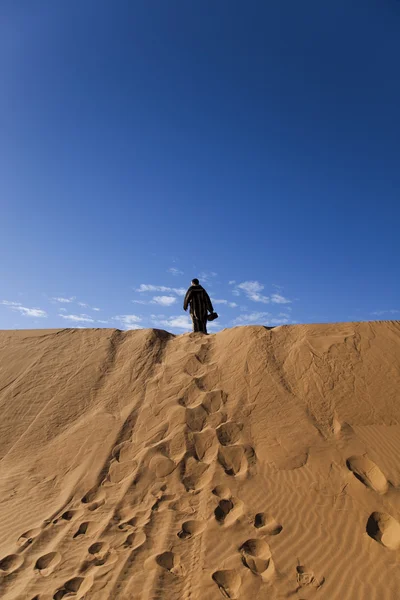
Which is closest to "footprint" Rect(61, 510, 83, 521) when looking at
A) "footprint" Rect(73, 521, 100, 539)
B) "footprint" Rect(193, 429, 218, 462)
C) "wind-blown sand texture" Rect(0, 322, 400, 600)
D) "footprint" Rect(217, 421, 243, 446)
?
"wind-blown sand texture" Rect(0, 322, 400, 600)

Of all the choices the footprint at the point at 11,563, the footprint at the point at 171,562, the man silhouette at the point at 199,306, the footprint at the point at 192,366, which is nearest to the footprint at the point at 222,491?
the footprint at the point at 171,562

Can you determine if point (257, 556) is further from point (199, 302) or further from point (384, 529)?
point (199, 302)

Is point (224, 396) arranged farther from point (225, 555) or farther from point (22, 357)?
point (22, 357)

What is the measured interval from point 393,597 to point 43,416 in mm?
5426

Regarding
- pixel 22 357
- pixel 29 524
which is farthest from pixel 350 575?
pixel 22 357

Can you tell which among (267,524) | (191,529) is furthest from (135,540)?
(267,524)

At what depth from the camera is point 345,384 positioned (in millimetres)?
5918

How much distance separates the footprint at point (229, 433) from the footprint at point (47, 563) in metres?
2.29

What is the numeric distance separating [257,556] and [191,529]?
72 cm

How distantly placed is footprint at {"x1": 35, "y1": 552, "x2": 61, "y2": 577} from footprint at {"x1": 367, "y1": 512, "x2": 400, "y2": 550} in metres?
3.04

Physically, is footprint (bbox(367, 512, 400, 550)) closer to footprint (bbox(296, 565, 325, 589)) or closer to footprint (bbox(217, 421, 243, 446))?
footprint (bbox(296, 565, 325, 589))

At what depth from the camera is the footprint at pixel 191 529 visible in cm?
394

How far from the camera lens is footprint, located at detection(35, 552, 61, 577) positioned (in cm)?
366

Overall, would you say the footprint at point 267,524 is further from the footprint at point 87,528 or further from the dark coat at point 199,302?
the dark coat at point 199,302
